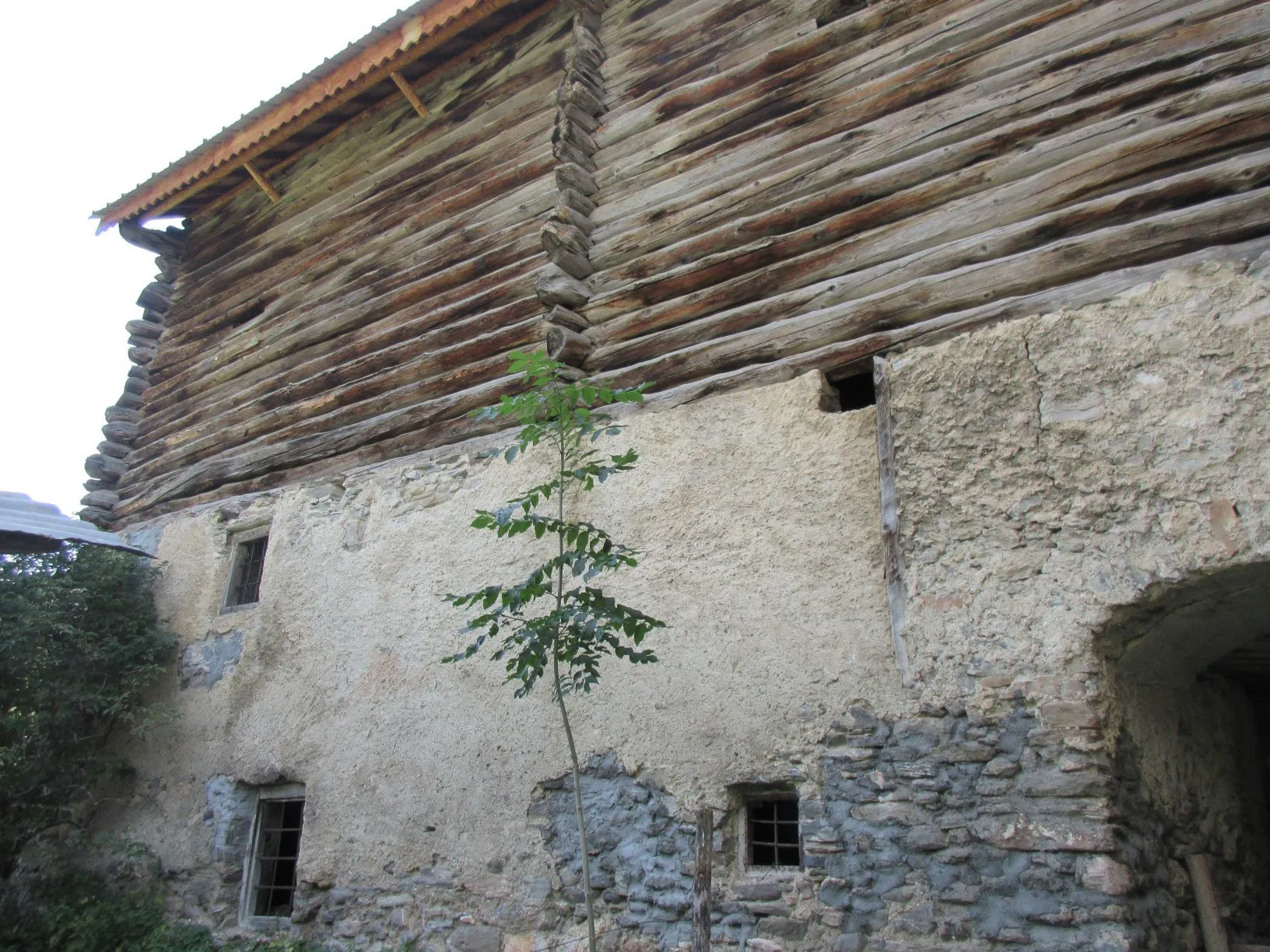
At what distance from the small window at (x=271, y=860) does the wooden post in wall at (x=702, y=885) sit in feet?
11.4

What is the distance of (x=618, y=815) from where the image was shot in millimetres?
4680

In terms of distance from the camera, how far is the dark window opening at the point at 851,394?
486cm

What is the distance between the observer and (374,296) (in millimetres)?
7641

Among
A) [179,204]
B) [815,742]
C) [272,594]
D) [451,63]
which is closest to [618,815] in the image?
[815,742]

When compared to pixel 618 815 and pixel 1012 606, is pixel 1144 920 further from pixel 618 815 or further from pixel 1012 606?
pixel 618 815

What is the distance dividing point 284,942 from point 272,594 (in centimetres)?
233

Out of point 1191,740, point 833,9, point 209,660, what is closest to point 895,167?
point 833,9

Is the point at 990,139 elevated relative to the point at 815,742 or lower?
elevated

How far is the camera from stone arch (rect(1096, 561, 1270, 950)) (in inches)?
145

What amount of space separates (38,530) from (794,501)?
236 inches

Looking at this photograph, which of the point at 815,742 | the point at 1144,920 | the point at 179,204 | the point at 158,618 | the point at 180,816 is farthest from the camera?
the point at 179,204

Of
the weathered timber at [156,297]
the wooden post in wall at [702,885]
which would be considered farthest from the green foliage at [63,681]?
the wooden post in wall at [702,885]

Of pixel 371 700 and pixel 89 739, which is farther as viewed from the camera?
pixel 89 739

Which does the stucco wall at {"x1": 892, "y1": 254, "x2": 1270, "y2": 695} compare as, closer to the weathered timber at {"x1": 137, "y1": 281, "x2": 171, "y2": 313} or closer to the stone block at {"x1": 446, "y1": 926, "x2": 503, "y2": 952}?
the stone block at {"x1": 446, "y1": 926, "x2": 503, "y2": 952}
